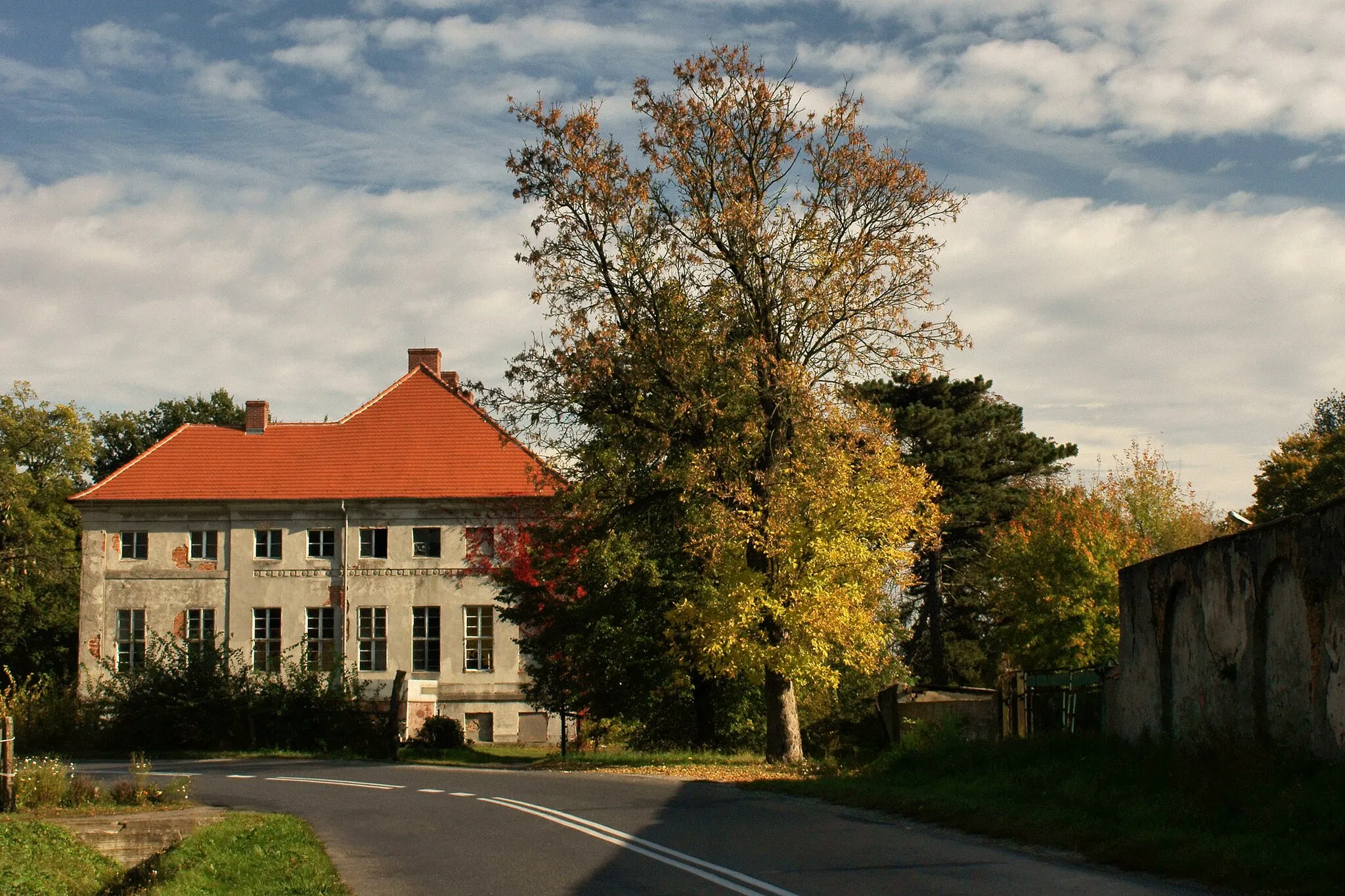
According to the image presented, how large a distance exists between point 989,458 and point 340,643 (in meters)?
27.0

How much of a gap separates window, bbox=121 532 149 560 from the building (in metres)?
0.05

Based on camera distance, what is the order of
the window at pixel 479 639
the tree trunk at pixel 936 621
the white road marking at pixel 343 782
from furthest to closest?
the tree trunk at pixel 936 621
the window at pixel 479 639
the white road marking at pixel 343 782

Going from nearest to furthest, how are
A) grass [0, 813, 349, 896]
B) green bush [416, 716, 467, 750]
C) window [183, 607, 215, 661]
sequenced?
grass [0, 813, 349, 896] → green bush [416, 716, 467, 750] → window [183, 607, 215, 661]

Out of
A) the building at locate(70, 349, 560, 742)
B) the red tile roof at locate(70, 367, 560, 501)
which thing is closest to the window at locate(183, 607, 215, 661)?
the building at locate(70, 349, 560, 742)

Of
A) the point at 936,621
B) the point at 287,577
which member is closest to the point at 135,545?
the point at 287,577

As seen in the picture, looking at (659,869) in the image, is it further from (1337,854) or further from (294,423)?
(294,423)

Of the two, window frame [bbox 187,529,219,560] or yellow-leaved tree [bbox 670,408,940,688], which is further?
window frame [bbox 187,529,219,560]

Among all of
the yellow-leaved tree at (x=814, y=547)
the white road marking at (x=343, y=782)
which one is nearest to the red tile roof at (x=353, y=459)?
the white road marking at (x=343, y=782)

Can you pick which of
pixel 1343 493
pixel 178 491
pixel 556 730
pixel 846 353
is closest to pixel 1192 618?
pixel 1343 493

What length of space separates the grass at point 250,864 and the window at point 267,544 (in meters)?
33.3

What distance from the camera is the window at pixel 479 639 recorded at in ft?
154

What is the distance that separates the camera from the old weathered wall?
37.1ft

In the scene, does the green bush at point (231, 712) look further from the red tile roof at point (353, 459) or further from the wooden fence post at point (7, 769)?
the wooden fence post at point (7, 769)

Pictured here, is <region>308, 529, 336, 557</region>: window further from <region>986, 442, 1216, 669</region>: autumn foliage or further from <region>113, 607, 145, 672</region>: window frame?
<region>986, 442, 1216, 669</region>: autumn foliage
